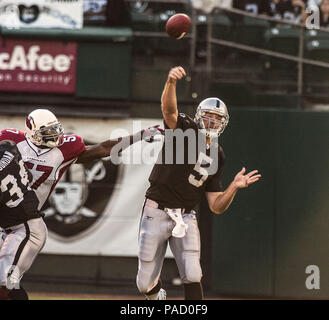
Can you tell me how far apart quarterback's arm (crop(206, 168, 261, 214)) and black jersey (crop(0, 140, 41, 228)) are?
1743 millimetres

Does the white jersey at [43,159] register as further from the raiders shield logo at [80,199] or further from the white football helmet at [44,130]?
the raiders shield logo at [80,199]

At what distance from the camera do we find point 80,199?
12.0m

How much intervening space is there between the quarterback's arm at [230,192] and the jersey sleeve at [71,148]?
4.49 feet

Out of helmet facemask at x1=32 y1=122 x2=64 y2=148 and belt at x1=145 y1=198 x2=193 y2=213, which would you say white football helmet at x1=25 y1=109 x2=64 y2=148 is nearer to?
helmet facemask at x1=32 y1=122 x2=64 y2=148

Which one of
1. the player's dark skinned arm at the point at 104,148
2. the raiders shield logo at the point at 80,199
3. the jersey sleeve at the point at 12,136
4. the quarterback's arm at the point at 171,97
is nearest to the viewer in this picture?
the quarterback's arm at the point at 171,97

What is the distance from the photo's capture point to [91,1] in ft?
40.2

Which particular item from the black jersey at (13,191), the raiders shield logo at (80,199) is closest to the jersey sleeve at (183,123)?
the black jersey at (13,191)

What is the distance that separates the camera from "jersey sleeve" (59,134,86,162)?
7809 millimetres

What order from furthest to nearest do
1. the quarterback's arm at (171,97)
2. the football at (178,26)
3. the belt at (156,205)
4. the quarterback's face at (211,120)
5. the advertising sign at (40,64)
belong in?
the advertising sign at (40,64), the belt at (156,205), the quarterback's face at (211,120), the football at (178,26), the quarterback's arm at (171,97)

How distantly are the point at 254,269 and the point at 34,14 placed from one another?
5.15 metres

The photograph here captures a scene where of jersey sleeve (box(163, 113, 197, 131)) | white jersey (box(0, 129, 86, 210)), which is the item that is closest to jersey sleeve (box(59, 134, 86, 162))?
white jersey (box(0, 129, 86, 210))

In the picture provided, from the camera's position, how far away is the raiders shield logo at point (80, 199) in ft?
39.2

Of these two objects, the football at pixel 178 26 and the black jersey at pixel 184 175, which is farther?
the black jersey at pixel 184 175

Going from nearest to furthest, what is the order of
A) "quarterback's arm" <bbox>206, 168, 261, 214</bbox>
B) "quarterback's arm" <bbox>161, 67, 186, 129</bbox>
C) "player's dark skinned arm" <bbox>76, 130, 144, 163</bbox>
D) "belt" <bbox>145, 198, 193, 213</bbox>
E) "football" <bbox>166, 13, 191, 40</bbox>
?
"quarterback's arm" <bbox>161, 67, 186, 129</bbox>, "quarterback's arm" <bbox>206, 168, 261, 214</bbox>, "football" <bbox>166, 13, 191, 40</bbox>, "belt" <bbox>145, 198, 193, 213</bbox>, "player's dark skinned arm" <bbox>76, 130, 144, 163</bbox>
